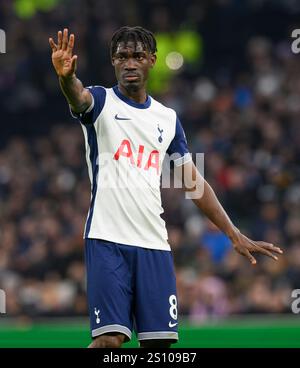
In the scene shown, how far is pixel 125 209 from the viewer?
6.78 m

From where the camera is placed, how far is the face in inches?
271

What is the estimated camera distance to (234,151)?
16609mm

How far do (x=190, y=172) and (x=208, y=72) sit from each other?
10.9 m

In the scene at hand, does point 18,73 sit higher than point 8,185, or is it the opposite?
point 18,73

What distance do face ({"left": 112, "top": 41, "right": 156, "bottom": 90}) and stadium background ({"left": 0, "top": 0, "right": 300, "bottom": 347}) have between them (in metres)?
5.70

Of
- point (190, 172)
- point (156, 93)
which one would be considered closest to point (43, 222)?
point (156, 93)

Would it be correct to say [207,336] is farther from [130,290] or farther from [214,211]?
[130,290]

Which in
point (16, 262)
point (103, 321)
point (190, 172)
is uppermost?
point (190, 172)

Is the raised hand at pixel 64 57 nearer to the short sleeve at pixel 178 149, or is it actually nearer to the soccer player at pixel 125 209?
the soccer player at pixel 125 209

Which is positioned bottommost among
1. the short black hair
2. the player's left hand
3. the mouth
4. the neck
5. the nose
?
the player's left hand

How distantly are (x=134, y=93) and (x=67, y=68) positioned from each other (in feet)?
2.13

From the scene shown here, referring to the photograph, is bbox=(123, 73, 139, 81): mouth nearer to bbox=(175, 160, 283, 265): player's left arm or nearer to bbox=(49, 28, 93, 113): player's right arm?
bbox=(49, 28, 93, 113): player's right arm

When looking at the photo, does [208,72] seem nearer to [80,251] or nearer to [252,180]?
[252,180]

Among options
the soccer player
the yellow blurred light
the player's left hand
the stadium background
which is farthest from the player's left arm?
the yellow blurred light
